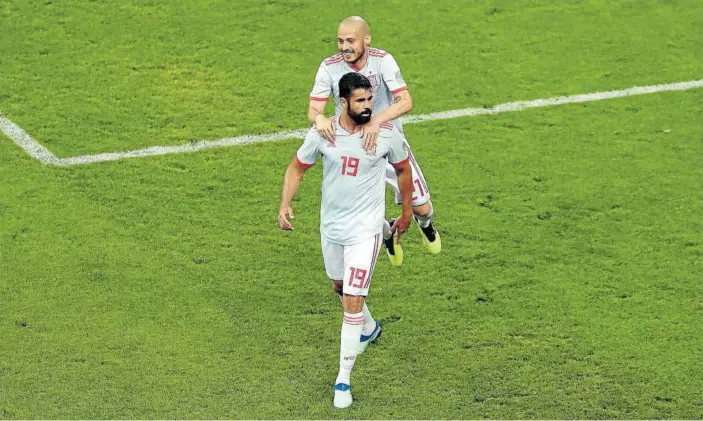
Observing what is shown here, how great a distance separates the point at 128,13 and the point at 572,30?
5084 mm

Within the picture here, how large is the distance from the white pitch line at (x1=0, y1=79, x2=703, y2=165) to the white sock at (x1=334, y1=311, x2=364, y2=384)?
13.7 ft

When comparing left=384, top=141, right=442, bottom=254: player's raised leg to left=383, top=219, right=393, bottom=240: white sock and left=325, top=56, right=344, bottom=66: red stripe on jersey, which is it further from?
left=325, top=56, right=344, bottom=66: red stripe on jersey

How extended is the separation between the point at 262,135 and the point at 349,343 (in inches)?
172

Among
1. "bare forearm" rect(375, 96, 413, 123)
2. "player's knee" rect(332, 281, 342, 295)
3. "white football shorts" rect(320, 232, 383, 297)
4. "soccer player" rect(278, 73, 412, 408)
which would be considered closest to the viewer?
"soccer player" rect(278, 73, 412, 408)

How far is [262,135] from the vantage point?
A: 43.2 feet

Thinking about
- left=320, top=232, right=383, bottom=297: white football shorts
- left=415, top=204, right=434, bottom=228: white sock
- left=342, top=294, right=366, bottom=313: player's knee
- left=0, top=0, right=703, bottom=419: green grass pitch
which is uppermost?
left=320, top=232, right=383, bottom=297: white football shorts

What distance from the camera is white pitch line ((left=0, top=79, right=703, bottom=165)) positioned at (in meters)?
12.7

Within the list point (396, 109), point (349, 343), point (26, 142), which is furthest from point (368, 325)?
point (26, 142)

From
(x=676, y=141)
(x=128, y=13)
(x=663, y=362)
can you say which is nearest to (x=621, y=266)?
(x=663, y=362)

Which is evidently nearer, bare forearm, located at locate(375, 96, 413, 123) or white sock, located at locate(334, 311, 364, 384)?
white sock, located at locate(334, 311, 364, 384)

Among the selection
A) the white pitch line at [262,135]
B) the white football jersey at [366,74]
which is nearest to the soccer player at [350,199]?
the white football jersey at [366,74]

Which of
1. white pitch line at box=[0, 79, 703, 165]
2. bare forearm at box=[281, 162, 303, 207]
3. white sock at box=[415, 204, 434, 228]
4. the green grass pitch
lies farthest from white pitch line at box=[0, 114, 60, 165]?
bare forearm at box=[281, 162, 303, 207]

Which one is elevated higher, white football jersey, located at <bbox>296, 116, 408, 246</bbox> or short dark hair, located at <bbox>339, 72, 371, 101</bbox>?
short dark hair, located at <bbox>339, 72, 371, 101</bbox>

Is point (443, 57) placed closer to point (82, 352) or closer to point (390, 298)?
point (390, 298)
